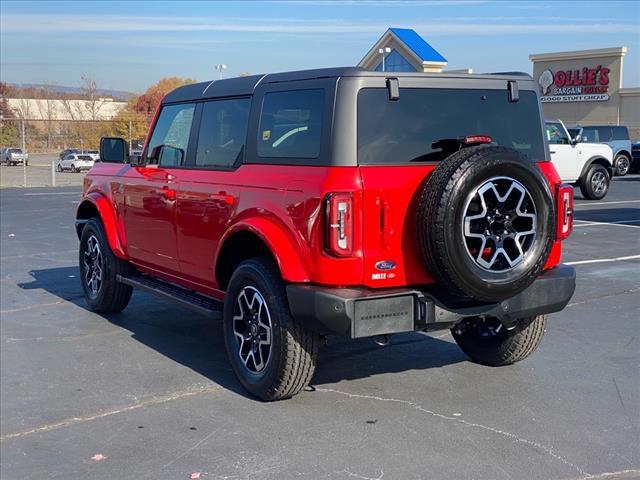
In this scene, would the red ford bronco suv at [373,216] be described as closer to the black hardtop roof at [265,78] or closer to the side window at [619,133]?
the black hardtop roof at [265,78]

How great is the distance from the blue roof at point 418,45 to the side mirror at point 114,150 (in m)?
33.2

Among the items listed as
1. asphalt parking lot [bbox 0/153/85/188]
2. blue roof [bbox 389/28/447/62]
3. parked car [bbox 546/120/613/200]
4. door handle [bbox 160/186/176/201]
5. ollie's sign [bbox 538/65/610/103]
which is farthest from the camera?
ollie's sign [bbox 538/65/610/103]

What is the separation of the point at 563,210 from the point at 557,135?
603 inches

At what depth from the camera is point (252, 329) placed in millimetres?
5398

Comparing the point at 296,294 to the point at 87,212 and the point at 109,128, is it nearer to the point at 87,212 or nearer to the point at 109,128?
the point at 87,212

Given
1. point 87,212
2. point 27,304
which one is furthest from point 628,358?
point 27,304

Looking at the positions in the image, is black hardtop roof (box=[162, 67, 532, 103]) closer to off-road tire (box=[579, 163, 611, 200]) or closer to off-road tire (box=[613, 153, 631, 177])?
off-road tire (box=[579, 163, 611, 200])

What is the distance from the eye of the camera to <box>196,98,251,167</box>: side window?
585cm

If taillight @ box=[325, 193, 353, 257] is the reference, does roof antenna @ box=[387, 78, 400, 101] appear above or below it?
above

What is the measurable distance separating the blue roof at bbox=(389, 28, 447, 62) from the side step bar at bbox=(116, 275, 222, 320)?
33894 millimetres

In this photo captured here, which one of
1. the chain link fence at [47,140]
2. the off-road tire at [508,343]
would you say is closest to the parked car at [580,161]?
the off-road tire at [508,343]

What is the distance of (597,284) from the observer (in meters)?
9.01

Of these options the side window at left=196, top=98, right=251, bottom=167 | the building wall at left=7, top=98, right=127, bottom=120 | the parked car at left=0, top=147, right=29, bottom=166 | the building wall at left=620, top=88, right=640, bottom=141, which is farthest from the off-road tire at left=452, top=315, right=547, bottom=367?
the building wall at left=7, top=98, right=127, bottom=120

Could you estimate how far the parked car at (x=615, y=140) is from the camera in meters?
29.1
